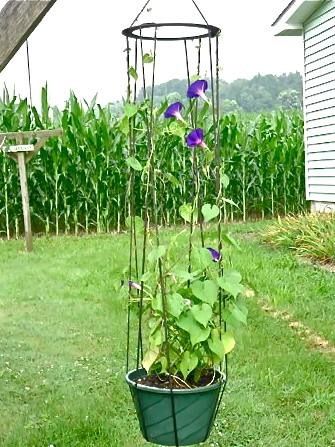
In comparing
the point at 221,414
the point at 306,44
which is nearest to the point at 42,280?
the point at 221,414

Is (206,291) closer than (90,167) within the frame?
Yes

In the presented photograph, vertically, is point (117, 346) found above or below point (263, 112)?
below

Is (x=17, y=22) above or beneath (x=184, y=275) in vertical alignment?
above

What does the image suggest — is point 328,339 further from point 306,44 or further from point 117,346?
point 306,44

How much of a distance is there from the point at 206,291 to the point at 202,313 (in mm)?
71

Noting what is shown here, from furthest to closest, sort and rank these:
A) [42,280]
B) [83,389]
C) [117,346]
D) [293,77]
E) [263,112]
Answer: [293,77] → [263,112] → [42,280] → [117,346] → [83,389]

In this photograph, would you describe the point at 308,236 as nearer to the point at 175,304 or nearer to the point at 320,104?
the point at 320,104

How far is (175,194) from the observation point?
11.4m

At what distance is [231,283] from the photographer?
2.28 metres

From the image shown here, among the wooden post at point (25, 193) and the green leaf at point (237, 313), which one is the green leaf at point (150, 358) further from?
the wooden post at point (25, 193)

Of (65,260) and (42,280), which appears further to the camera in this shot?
(65,260)

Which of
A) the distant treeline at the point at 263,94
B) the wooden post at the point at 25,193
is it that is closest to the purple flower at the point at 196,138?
the wooden post at the point at 25,193

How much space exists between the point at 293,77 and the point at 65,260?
493 inches

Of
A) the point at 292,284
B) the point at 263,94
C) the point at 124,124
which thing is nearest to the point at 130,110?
the point at 124,124
